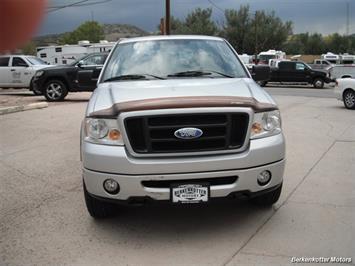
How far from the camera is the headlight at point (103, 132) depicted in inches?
169

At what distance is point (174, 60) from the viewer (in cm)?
573

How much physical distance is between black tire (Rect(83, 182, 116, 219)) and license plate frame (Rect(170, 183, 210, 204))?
33.5 inches

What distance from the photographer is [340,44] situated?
311ft

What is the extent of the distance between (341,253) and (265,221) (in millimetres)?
925

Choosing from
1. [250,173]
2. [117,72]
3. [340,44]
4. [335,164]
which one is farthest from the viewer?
[340,44]

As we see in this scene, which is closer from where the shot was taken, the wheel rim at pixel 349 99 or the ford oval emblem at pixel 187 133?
the ford oval emblem at pixel 187 133

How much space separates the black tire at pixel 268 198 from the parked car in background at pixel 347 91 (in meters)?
11.4

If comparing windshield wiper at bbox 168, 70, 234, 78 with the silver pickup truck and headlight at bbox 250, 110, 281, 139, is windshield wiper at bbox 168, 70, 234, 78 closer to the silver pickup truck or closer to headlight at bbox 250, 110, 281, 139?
the silver pickup truck

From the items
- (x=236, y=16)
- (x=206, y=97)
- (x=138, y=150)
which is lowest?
(x=138, y=150)

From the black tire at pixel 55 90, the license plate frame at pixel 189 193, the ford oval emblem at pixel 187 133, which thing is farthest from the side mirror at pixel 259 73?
the black tire at pixel 55 90

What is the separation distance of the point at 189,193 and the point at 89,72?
3.26 meters

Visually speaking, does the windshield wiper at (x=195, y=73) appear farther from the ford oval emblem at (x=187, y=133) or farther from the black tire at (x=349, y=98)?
the black tire at (x=349, y=98)

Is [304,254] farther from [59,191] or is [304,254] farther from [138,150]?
[59,191]

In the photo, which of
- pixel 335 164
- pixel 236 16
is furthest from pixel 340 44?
pixel 335 164
